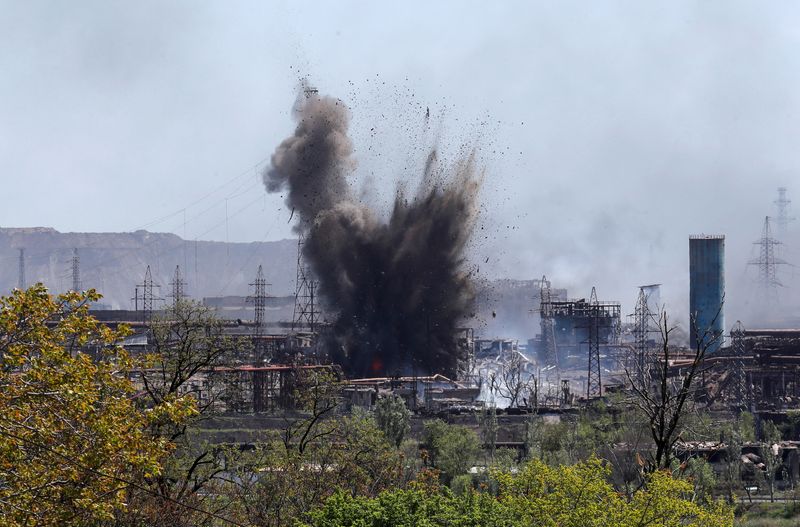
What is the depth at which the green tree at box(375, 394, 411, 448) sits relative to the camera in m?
62.9

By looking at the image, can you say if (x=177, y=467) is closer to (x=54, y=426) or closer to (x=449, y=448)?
A: (x=54, y=426)

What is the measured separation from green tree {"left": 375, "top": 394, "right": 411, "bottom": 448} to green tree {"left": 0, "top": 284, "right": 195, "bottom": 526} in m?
42.3

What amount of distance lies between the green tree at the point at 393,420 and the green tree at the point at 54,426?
139 ft

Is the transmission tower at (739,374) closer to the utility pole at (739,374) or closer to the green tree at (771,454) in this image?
the utility pole at (739,374)

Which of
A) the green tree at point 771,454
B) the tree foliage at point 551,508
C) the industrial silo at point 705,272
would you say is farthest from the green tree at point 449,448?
the industrial silo at point 705,272

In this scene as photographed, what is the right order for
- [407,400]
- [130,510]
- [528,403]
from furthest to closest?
1. [528,403]
2. [407,400]
3. [130,510]

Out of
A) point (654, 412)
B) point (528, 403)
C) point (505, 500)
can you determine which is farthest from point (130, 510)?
point (528, 403)

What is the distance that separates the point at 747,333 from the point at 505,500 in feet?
269

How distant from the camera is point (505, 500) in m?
24.4

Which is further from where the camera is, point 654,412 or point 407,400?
point 407,400

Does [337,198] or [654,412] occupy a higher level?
[337,198]

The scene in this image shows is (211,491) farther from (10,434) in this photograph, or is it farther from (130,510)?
(10,434)

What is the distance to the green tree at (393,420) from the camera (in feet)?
206

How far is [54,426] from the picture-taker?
59.9 feet
